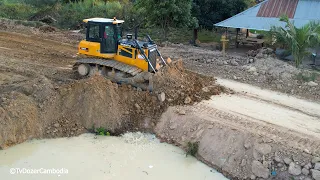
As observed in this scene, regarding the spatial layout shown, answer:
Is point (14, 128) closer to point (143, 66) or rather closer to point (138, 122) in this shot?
point (138, 122)

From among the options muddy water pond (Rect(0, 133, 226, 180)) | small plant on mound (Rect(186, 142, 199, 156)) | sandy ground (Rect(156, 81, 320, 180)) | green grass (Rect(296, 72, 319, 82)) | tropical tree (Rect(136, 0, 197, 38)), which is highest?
tropical tree (Rect(136, 0, 197, 38))

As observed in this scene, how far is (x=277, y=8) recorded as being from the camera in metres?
21.9

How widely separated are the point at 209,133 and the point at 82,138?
3.90 meters

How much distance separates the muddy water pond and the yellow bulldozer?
256 centimetres

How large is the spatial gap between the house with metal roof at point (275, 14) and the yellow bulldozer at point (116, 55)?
877cm

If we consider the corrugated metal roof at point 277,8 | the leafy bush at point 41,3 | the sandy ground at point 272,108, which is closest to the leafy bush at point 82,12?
the leafy bush at point 41,3

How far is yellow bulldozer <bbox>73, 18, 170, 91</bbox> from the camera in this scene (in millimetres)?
13352

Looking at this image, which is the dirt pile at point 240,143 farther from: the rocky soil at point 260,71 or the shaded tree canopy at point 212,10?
the shaded tree canopy at point 212,10

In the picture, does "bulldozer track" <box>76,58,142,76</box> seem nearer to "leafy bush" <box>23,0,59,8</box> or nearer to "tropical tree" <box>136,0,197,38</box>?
"tropical tree" <box>136,0,197,38</box>

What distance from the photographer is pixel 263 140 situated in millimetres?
10500

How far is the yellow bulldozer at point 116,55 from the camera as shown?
13.4 metres

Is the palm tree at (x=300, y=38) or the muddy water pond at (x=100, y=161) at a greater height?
the palm tree at (x=300, y=38)

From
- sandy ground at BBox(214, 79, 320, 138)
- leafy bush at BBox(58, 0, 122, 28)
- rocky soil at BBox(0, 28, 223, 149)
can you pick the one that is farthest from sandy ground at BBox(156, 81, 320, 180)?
leafy bush at BBox(58, 0, 122, 28)

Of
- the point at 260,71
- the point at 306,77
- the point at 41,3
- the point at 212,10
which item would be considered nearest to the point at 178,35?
the point at 212,10
